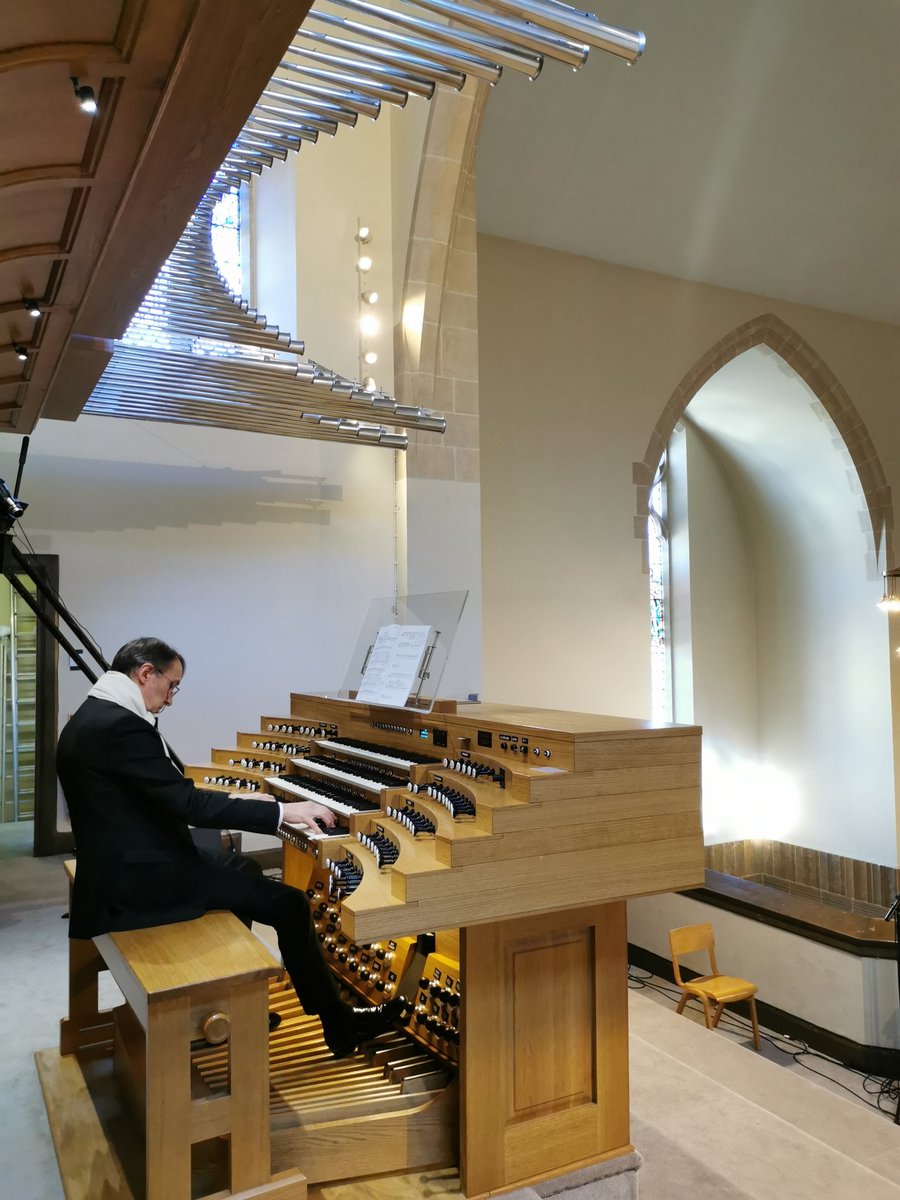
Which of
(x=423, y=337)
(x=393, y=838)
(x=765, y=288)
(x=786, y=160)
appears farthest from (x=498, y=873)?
(x=765, y=288)

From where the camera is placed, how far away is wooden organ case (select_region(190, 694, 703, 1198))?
7.52 feet

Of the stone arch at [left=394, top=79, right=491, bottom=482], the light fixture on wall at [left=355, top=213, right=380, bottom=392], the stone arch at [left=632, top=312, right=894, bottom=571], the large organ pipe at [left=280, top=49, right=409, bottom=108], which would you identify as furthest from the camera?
the stone arch at [left=632, top=312, right=894, bottom=571]

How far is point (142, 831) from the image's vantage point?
2.49 metres

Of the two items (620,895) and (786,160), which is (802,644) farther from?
(620,895)

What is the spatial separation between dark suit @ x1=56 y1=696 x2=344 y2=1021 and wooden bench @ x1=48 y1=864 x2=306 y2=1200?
6.7 inches

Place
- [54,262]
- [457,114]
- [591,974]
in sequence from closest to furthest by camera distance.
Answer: [591,974], [54,262], [457,114]

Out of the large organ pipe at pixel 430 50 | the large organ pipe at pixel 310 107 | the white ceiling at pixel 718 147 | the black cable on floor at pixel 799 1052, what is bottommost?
the black cable on floor at pixel 799 1052

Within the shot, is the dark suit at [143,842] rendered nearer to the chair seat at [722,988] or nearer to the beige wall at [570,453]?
the chair seat at [722,988]

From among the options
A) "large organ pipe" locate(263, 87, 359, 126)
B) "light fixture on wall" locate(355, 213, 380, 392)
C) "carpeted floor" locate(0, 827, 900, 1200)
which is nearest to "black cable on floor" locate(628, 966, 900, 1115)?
"carpeted floor" locate(0, 827, 900, 1200)

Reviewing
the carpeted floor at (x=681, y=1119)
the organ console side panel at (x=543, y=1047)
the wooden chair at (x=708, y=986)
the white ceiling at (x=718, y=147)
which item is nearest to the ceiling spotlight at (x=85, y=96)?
the organ console side panel at (x=543, y=1047)

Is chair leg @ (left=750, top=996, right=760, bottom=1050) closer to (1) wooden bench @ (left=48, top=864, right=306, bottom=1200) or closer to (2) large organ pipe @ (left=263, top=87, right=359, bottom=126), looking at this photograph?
(1) wooden bench @ (left=48, top=864, right=306, bottom=1200)

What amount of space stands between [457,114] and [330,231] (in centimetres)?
126

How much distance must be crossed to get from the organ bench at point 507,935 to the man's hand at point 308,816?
0.10 ft

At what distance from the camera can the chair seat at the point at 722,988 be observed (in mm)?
6090
